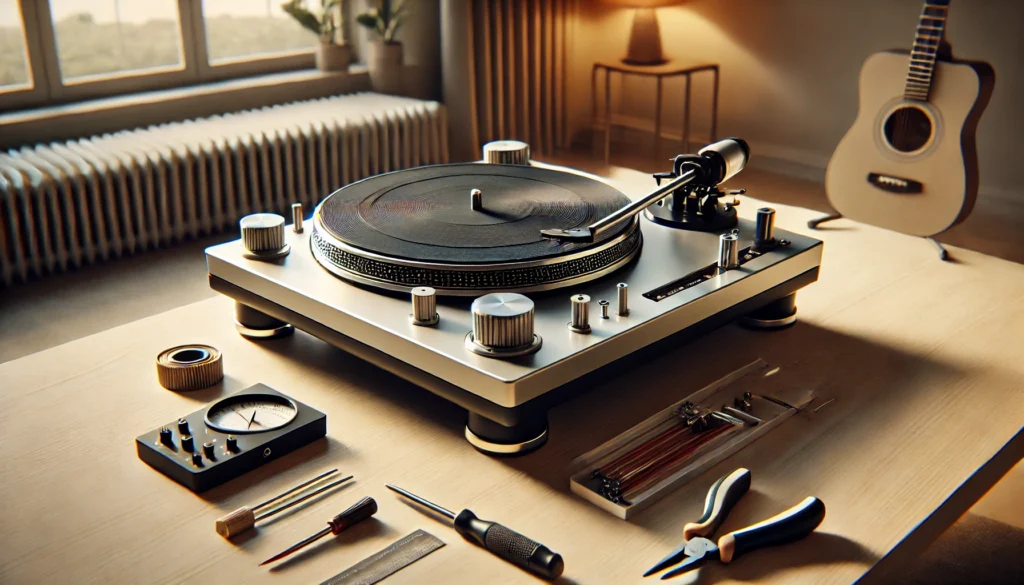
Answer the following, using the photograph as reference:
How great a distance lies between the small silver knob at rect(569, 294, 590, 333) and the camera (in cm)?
134

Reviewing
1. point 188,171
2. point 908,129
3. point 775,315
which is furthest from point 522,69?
point 775,315

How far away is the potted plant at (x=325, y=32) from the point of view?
13.1 ft

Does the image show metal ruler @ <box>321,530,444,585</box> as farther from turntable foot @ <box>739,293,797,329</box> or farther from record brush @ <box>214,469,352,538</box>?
turntable foot @ <box>739,293,797,329</box>

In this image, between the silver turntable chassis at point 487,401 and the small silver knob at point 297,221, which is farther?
the small silver knob at point 297,221

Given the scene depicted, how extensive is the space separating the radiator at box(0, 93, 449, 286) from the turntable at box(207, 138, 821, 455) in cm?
162

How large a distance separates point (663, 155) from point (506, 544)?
351 centimetres

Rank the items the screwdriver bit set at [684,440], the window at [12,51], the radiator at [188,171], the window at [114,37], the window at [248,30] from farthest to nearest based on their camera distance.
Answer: the window at [248,30] → the window at [114,37] → the window at [12,51] → the radiator at [188,171] → the screwdriver bit set at [684,440]

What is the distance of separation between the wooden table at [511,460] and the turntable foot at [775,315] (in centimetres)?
2

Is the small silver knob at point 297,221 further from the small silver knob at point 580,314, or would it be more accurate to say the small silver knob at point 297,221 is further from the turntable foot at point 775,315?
the turntable foot at point 775,315

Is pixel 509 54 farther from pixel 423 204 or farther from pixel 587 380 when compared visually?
pixel 587 380

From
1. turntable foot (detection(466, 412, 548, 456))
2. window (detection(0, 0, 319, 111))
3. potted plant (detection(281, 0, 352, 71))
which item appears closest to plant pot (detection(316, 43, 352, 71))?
potted plant (detection(281, 0, 352, 71))

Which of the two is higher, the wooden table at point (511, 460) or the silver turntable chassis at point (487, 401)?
the silver turntable chassis at point (487, 401)

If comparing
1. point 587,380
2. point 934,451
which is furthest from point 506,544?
point 934,451

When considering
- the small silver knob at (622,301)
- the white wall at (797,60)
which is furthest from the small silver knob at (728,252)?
the white wall at (797,60)
